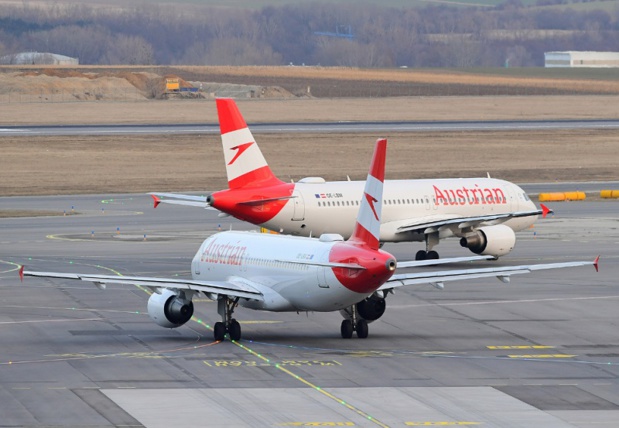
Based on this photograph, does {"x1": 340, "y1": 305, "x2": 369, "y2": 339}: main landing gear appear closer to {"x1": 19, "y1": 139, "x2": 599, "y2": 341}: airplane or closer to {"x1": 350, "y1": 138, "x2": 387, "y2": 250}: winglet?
{"x1": 19, "y1": 139, "x2": 599, "y2": 341}: airplane

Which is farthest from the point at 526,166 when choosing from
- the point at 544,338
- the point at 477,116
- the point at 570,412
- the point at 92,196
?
the point at 570,412

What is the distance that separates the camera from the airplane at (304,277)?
4194 cm

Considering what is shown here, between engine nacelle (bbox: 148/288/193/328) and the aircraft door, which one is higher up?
the aircraft door

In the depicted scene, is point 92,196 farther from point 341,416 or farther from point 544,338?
point 341,416

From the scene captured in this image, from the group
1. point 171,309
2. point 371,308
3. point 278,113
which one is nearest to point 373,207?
point 371,308

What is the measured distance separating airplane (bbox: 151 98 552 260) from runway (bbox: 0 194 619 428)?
3069 millimetres

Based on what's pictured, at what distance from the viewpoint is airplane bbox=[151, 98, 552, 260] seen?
65375 millimetres

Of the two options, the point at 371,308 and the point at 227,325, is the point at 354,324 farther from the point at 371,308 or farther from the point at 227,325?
the point at 227,325

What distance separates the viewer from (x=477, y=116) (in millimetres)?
183500

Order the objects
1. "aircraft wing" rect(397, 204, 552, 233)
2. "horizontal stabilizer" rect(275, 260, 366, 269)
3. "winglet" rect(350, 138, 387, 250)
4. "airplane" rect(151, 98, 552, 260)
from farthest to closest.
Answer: "aircraft wing" rect(397, 204, 552, 233)
"airplane" rect(151, 98, 552, 260)
"winglet" rect(350, 138, 387, 250)
"horizontal stabilizer" rect(275, 260, 366, 269)

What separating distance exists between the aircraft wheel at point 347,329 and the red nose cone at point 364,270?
13.5ft

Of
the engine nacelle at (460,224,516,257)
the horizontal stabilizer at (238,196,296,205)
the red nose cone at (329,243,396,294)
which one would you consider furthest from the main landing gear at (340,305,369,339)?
the engine nacelle at (460,224,516,257)

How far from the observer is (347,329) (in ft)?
151

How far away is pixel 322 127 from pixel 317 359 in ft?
398
